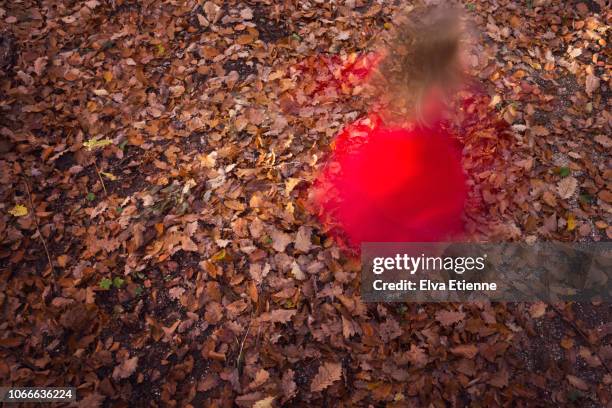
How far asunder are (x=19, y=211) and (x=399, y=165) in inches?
138

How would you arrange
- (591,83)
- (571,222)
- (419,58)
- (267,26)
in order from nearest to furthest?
(571,222) < (591,83) < (419,58) < (267,26)

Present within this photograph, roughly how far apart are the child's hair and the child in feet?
0.04

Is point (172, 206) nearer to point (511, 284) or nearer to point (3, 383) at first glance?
point (3, 383)

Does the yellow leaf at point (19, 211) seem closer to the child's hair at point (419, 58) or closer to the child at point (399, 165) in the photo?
the child at point (399, 165)

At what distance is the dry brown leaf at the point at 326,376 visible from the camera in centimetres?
290

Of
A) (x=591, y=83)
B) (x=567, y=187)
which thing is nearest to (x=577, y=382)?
(x=567, y=187)

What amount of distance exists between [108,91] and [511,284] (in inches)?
177

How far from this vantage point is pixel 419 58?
4871 millimetres

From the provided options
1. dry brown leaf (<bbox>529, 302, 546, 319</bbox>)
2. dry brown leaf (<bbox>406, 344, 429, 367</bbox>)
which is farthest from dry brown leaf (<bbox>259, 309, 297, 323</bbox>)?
dry brown leaf (<bbox>529, 302, 546, 319</bbox>)

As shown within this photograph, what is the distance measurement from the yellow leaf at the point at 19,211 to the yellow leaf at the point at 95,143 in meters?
0.82

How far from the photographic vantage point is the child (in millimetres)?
3564

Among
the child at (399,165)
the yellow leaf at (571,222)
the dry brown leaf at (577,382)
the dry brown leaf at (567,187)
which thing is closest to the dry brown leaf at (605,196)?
the dry brown leaf at (567,187)

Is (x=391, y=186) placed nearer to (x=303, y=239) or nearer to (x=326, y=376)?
(x=303, y=239)

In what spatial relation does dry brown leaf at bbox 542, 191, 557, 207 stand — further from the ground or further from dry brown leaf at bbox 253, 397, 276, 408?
dry brown leaf at bbox 253, 397, 276, 408
